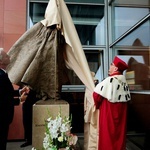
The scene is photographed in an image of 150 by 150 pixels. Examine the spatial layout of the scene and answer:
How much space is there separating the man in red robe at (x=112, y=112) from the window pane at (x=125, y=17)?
1250 millimetres

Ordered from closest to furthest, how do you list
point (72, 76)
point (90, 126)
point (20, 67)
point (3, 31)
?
point (20, 67) < point (90, 126) < point (3, 31) < point (72, 76)

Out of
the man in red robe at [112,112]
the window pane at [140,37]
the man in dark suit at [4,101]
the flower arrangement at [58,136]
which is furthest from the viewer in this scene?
the window pane at [140,37]

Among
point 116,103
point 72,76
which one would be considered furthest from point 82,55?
point 72,76

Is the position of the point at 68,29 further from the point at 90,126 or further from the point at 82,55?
the point at 90,126

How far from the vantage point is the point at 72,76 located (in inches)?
165

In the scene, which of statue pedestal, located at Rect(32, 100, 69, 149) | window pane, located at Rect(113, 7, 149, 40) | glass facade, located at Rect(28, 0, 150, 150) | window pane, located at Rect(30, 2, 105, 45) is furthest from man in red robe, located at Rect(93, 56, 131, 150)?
window pane, located at Rect(30, 2, 105, 45)

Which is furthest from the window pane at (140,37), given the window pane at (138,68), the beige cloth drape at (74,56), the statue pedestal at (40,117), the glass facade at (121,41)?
the statue pedestal at (40,117)

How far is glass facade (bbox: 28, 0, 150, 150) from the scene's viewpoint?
2.95 meters

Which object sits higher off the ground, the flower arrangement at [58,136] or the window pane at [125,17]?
the window pane at [125,17]

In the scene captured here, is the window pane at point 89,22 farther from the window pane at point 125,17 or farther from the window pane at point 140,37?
the window pane at point 140,37

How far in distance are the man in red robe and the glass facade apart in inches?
27.1

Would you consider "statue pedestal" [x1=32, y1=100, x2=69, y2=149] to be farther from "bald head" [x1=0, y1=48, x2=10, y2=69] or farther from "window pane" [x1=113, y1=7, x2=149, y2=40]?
"window pane" [x1=113, y1=7, x2=149, y2=40]

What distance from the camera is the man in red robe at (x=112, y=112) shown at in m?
2.29

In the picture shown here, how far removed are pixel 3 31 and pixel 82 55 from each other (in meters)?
2.18
